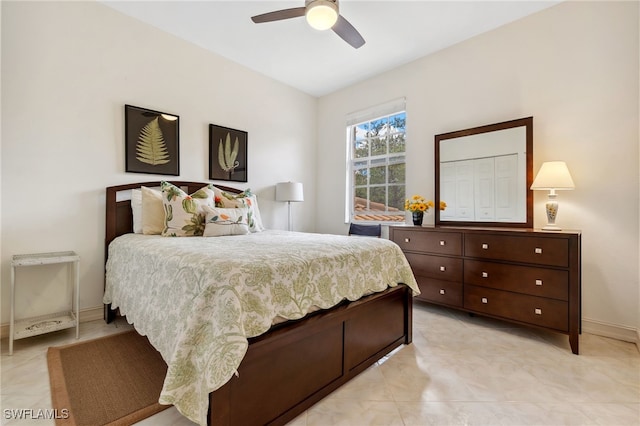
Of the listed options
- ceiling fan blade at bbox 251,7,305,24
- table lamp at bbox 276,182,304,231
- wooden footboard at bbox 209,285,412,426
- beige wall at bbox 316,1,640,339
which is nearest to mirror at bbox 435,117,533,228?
beige wall at bbox 316,1,640,339

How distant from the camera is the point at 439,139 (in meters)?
3.28

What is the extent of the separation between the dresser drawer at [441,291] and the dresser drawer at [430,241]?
28cm

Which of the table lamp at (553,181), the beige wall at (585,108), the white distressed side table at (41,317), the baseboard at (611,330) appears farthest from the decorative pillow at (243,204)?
the baseboard at (611,330)

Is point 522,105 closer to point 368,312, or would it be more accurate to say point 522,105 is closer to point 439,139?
point 439,139

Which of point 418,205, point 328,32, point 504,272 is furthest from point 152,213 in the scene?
point 504,272

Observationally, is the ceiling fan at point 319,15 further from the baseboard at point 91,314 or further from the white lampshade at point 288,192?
the baseboard at point 91,314

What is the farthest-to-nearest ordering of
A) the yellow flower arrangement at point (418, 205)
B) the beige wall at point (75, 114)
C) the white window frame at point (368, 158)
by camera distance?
the white window frame at point (368, 158) → the yellow flower arrangement at point (418, 205) → the beige wall at point (75, 114)

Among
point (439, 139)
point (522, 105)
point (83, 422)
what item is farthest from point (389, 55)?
point (83, 422)

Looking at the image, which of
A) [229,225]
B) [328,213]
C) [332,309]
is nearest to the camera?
[332,309]

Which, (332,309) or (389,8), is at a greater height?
(389,8)

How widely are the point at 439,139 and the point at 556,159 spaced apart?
1084 mm

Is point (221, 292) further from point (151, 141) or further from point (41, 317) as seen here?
point (151, 141)

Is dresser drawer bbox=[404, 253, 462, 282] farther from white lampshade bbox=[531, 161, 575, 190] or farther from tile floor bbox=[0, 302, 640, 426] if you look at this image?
white lampshade bbox=[531, 161, 575, 190]

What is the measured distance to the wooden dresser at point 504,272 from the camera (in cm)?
210
